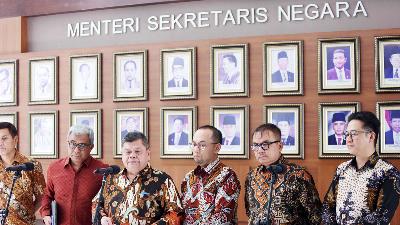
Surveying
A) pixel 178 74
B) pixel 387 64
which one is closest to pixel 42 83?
pixel 178 74

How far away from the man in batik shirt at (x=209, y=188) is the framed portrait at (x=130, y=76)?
5.15 feet

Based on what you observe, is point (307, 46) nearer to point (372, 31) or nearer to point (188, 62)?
point (372, 31)

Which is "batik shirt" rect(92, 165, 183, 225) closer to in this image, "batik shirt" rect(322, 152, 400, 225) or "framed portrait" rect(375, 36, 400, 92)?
"batik shirt" rect(322, 152, 400, 225)

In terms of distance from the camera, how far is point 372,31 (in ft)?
15.2

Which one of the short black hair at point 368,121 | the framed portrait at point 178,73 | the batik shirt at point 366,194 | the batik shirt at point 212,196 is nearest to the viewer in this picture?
the batik shirt at point 366,194

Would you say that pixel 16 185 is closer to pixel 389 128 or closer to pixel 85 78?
pixel 85 78

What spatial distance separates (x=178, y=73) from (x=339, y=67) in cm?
139

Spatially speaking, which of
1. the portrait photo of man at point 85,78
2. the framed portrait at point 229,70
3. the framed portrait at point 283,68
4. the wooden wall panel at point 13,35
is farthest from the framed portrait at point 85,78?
the framed portrait at point 283,68

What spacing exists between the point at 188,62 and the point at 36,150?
5.89ft

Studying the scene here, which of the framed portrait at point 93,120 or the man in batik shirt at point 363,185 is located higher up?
the framed portrait at point 93,120

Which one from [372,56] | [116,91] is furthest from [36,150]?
[372,56]

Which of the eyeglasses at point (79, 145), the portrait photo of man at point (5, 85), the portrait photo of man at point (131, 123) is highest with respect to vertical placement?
the portrait photo of man at point (5, 85)

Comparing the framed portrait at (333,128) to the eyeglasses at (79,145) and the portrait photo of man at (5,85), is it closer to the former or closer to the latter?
the eyeglasses at (79,145)

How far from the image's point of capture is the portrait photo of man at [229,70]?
5.03 metres
